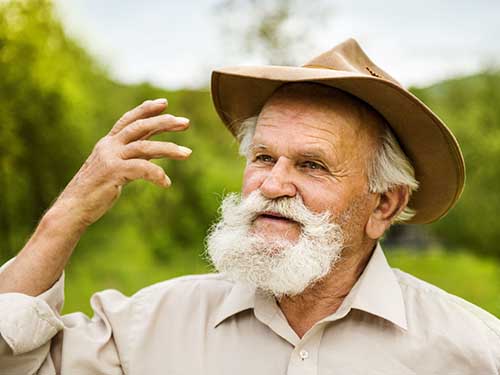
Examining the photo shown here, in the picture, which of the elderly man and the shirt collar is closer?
the elderly man

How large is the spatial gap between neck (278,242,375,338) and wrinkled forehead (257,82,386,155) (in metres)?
0.52

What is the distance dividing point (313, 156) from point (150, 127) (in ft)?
2.28

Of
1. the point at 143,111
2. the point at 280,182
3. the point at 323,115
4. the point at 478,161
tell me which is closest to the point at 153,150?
the point at 143,111

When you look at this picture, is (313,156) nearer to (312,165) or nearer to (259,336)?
(312,165)

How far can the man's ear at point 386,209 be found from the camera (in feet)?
9.48

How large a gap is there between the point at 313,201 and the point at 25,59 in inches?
409

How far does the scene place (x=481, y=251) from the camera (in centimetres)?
2089

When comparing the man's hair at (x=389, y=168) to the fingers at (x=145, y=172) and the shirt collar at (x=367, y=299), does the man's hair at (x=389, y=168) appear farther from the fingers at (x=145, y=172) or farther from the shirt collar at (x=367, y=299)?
the fingers at (x=145, y=172)

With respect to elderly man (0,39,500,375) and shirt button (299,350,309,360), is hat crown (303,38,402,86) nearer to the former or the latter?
elderly man (0,39,500,375)

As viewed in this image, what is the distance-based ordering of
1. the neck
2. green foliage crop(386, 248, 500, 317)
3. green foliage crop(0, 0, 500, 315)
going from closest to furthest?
the neck, green foliage crop(0, 0, 500, 315), green foliage crop(386, 248, 500, 317)

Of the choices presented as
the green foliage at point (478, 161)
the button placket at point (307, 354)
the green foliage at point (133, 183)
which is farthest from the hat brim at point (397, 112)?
the green foliage at point (478, 161)

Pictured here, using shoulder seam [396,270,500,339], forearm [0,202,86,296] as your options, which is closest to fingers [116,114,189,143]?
forearm [0,202,86,296]

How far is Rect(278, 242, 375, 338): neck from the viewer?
2.76 m

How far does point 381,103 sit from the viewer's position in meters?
2.71
